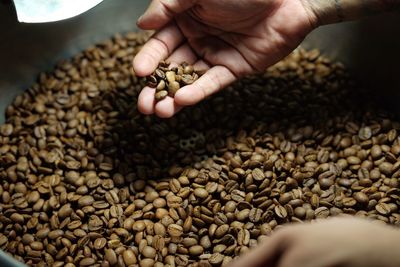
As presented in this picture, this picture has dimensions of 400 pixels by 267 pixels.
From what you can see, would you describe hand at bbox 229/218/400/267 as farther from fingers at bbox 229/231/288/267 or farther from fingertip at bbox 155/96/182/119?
fingertip at bbox 155/96/182/119

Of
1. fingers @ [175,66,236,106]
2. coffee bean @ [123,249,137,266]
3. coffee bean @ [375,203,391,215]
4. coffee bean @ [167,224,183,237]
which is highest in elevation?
fingers @ [175,66,236,106]

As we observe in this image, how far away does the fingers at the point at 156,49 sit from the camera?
2025mm

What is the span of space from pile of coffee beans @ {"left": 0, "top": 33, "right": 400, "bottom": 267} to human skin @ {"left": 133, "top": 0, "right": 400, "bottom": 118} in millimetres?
273

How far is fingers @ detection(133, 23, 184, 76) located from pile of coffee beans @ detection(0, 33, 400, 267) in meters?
0.34

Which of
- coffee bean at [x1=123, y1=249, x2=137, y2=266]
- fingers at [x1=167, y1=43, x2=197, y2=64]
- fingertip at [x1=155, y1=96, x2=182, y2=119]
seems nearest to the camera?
coffee bean at [x1=123, y1=249, x2=137, y2=266]

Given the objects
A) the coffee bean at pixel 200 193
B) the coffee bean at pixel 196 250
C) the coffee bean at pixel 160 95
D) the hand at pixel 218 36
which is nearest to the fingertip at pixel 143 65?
the hand at pixel 218 36

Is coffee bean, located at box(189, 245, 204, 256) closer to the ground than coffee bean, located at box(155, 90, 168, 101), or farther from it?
closer to the ground

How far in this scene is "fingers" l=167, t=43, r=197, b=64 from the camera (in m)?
2.21

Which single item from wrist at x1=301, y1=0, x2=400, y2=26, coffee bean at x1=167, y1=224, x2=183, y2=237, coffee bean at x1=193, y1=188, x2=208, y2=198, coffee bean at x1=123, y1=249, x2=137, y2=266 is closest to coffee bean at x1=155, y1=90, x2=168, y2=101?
coffee bean at x1=193, y1=188, x2=208, y2=198

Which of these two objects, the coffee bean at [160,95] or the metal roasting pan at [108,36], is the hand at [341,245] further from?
the metal roasting pan at [108,36]

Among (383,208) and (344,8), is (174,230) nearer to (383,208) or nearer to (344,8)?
(383,208)

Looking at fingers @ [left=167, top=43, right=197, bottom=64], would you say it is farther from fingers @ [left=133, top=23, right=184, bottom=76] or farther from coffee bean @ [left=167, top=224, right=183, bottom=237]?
coffee bean @ [left=167, top=224, right=183, bottom=237]

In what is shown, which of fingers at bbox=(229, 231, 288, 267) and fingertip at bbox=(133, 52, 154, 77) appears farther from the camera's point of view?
fingertip at bbox=(133, 52, 154, 77)

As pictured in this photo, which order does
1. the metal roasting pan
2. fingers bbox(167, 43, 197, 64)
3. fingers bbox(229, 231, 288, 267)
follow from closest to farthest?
fingers bbox(229, 231, 288, 267)
fingers bbox(167, 43, 197, 64)
the metal roasting pan
